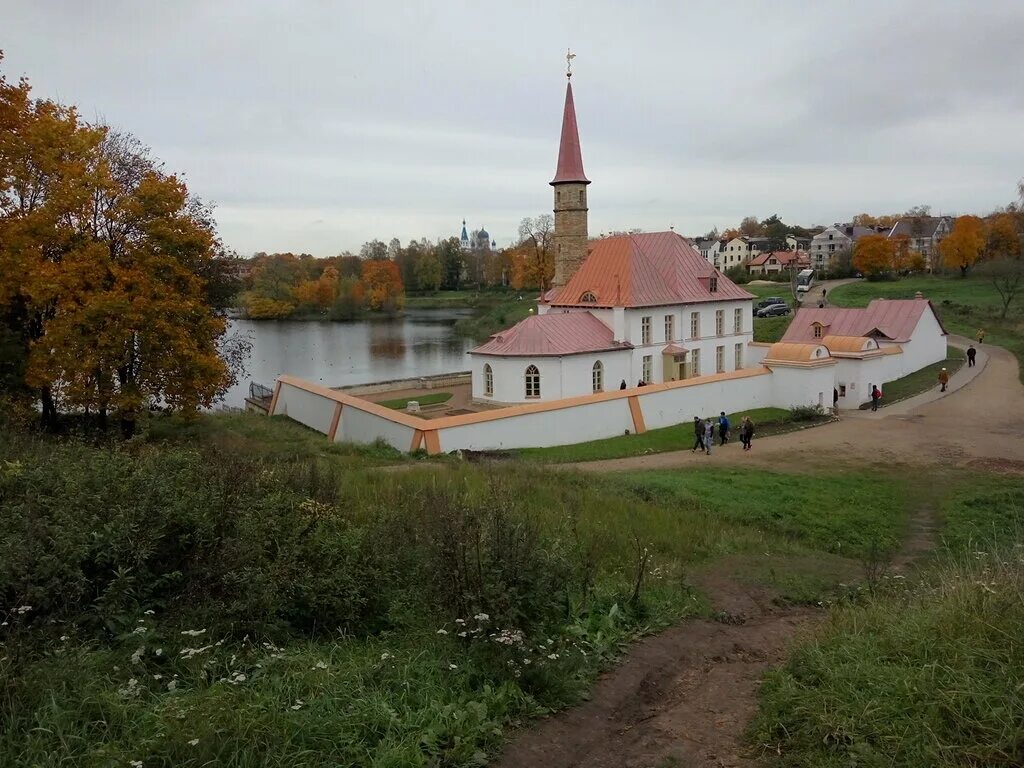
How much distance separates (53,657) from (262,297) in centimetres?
6911

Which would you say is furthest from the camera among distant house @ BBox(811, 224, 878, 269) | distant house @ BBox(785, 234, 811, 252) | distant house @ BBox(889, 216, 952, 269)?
distant house @ BBox(785, 234, 811, 252)

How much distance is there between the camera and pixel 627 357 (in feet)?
98.9

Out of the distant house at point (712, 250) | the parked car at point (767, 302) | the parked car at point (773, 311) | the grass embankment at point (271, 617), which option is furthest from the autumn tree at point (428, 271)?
the grass embankment at point (271, 617)

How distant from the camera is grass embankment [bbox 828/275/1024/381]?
40312 millimetres

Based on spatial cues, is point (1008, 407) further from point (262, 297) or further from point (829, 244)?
point (829, 244)

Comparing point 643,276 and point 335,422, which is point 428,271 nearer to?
point 643,276

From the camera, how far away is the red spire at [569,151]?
35875 mm

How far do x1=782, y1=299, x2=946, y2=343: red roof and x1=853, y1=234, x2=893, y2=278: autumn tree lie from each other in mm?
32929

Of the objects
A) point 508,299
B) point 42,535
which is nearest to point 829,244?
point 508,299

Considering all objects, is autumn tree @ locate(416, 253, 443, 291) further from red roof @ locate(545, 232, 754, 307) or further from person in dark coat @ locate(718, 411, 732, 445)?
person in dark coat @ locate(718, 411, 732, 445)

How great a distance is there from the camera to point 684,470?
17.9 m

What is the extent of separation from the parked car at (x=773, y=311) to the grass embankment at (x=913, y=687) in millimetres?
49121

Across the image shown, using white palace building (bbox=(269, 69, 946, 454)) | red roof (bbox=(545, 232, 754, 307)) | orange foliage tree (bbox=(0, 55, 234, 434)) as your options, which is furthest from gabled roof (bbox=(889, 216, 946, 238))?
orange foliage tree (bbox=(0, 55, 234, 434))

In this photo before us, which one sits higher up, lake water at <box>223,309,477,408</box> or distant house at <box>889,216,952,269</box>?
distant house at <box>889,216,952,269</box>
